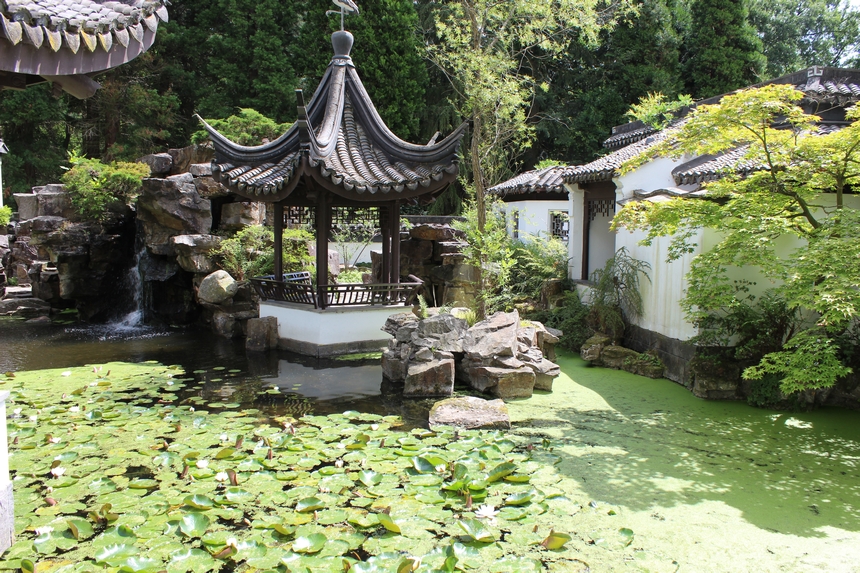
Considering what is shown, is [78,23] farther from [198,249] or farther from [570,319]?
[198,249]

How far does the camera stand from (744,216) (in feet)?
18.4

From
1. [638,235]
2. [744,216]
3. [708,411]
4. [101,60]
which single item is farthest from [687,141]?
[101,60]

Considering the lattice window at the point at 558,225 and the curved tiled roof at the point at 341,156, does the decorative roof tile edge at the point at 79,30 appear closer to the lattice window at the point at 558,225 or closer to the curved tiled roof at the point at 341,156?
the curved tiled roof at the point at 341,156

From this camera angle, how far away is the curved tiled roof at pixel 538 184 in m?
14.9

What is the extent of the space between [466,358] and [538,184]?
845cm

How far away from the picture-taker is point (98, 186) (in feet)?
43.0

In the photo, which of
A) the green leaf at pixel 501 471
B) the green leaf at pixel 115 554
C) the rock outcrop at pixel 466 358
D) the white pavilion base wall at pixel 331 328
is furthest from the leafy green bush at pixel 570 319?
the green leaf at pixel 115 554

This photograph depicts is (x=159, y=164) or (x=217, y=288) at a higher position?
(x=159, y=164)

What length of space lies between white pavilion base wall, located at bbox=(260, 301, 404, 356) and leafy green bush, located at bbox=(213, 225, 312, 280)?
6.14 feet

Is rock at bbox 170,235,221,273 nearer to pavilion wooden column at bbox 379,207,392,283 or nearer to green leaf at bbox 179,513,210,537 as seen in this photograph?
pavilion wooden column at bbox 379,207,392,283

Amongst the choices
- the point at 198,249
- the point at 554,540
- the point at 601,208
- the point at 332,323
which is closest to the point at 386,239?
the point at 332,323

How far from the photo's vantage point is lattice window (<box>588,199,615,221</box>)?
37.3 feet

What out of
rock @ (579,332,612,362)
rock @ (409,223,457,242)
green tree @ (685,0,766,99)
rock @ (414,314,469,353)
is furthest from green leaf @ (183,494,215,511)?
green tree @ (685,0,766,99)

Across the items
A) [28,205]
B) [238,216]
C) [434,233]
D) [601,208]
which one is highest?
[28,205]
